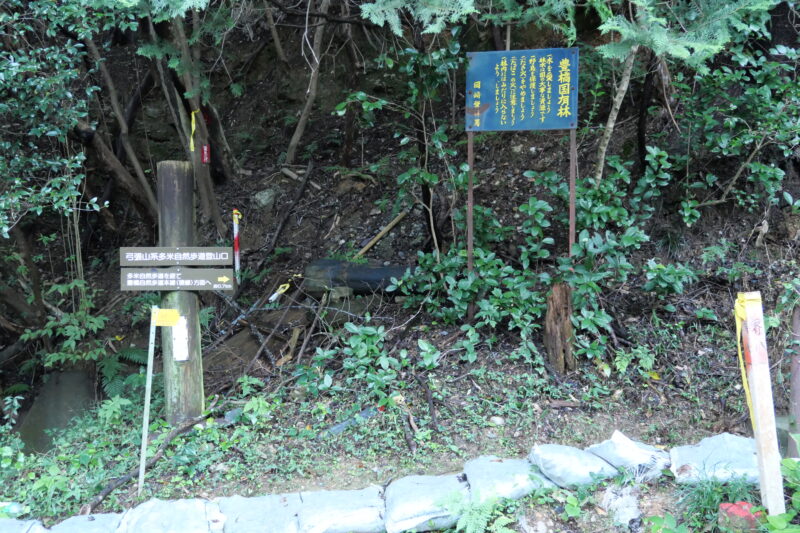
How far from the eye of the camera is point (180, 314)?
15.4 feet

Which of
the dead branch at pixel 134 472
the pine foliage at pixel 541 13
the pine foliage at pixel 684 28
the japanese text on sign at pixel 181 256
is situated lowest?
the dead branch at pixel 134 472

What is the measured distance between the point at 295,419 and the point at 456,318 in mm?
1863

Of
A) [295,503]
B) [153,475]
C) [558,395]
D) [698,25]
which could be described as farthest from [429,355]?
[698,25]

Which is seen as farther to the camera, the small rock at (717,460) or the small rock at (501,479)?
the small rock at (501,479)

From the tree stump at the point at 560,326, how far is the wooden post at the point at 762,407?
2140 millimetres

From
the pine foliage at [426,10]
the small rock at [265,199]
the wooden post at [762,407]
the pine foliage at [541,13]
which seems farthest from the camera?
the small rock at [265,199]

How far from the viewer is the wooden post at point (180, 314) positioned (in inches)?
185

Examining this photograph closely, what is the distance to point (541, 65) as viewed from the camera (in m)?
4.98

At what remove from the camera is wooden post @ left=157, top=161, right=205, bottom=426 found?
469 centimetres

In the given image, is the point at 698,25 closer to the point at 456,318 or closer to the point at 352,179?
the point at 456,318

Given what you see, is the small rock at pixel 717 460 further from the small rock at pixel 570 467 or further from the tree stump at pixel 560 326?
the tree stump at pixel 560 326

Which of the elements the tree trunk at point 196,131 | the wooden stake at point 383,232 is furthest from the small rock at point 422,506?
the tree trunk at point 196,131

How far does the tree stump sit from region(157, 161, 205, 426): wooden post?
117 inches

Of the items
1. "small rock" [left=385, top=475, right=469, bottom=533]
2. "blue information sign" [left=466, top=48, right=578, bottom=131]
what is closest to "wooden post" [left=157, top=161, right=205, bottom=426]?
"small rock" [left=385, top=475, right=469, bottom=533]
